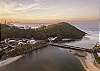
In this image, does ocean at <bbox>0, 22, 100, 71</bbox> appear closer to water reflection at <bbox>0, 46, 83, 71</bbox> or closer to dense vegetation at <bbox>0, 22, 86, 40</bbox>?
water reflection at <bbox>0, 46, 83, 71</bbox>

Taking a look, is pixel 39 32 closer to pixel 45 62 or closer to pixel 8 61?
pixel 45 62

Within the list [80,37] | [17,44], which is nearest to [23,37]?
[17,44]

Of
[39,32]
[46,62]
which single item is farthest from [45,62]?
[39,32]

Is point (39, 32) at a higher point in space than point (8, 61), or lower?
higher

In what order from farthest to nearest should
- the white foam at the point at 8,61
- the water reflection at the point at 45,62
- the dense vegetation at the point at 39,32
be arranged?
the dense vegetation at the point at 39,32, the white foam at the point at 8,61, the water reflection at the point at 45,62

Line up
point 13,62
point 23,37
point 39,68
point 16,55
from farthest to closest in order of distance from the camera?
point 23,37
point 16,55
point 13,62
point 39,68

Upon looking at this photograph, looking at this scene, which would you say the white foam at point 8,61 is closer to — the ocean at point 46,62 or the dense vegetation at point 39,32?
the ocean at point 46,62

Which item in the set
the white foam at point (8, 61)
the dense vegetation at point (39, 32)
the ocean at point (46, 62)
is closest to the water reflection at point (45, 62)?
the ocean at point (46, 62)

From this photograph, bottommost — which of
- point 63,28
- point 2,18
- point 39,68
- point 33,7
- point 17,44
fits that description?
point 39,68

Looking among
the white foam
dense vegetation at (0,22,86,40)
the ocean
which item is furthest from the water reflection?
dense vegetation at (0,22,86,40)

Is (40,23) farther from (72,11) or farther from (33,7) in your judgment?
(72,11)

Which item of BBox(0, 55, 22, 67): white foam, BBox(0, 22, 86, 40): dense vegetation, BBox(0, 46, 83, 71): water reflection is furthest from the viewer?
BBox(0, 22, 86, 40): dense vegetation
